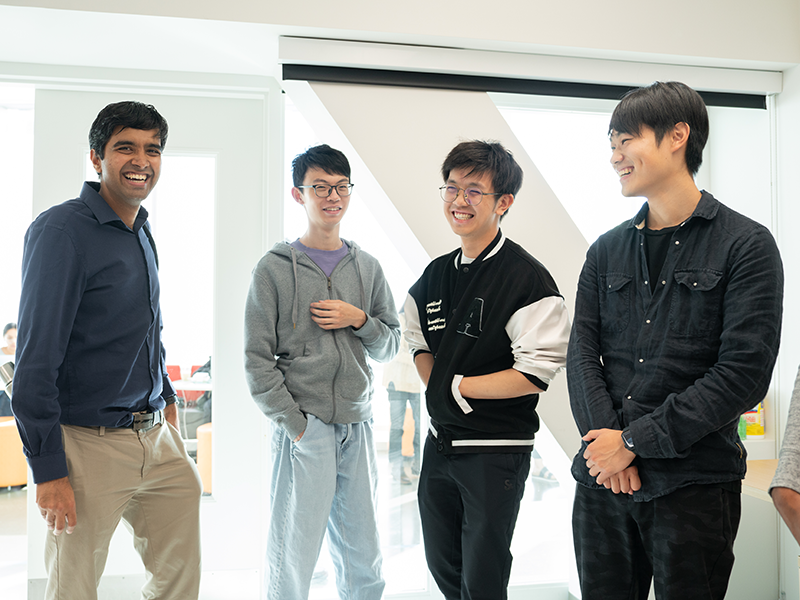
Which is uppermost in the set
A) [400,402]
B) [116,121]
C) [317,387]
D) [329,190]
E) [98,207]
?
[116,121]

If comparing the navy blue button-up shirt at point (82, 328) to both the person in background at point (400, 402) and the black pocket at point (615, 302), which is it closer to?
the person in background at point (400, 402)

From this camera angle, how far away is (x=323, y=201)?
5.97 ft

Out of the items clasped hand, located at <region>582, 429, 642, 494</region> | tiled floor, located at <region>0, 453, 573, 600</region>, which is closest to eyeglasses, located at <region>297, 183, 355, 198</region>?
clasped hand, located at <region>582, 429, 642, 494</region>

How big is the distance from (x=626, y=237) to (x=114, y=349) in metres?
1.37

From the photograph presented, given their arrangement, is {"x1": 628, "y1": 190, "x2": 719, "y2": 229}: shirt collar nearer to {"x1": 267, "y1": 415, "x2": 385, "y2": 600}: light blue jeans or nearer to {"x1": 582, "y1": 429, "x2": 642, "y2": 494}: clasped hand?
{"x1": 582, "y1": 429, "x2": 642, "y2": 494}: clasped hand

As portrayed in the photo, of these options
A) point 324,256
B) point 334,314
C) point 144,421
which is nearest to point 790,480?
point 334,314

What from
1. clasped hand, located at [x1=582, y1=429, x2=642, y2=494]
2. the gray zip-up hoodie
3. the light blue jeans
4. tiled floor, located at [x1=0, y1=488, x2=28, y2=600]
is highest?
the gray zip-up hoodie

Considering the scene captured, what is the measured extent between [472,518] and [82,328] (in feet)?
3.69

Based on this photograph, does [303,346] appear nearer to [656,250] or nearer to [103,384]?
[103,384]

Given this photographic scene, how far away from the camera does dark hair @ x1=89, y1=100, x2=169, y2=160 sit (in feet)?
5.04

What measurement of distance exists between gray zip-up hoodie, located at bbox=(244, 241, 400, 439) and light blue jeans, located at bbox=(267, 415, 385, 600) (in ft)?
0.25

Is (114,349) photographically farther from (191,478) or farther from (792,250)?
(792,250)

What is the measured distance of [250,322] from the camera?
5.79 ft

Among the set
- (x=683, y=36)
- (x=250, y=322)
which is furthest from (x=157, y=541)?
(x=683, y=36)
